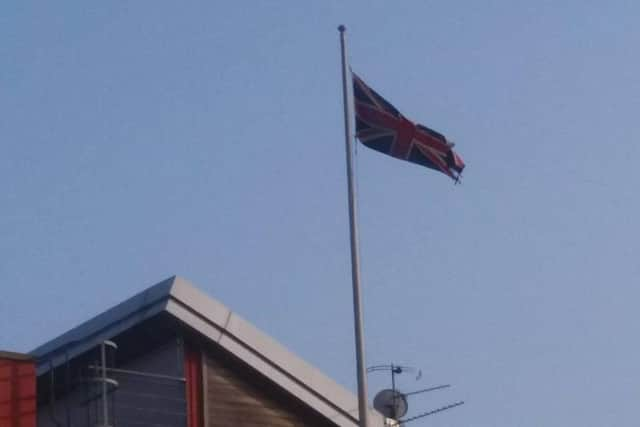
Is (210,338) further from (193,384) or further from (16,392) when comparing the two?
(16,392)

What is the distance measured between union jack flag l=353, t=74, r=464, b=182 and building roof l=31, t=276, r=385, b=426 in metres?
3.58

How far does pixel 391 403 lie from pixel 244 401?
6.37 meters

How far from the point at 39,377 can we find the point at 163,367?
1.87m

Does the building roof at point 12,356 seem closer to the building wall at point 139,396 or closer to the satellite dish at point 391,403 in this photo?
the building wall at point 139,396

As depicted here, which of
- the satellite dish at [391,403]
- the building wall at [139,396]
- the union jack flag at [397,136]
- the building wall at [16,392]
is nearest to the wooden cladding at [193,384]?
the building wall at [139,396]

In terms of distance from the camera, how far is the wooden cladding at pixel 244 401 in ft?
76.2

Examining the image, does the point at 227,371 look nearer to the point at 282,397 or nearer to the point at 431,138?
the point at 282,397

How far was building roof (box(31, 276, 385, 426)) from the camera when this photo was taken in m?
23.0

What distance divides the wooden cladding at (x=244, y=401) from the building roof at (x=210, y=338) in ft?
0.69

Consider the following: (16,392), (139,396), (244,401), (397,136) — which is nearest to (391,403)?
(244,401)

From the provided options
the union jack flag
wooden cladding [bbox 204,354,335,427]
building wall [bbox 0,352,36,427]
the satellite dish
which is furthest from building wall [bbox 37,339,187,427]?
the satellite dish

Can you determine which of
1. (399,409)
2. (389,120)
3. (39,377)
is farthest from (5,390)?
(399,409)

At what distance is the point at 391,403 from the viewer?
2934cm

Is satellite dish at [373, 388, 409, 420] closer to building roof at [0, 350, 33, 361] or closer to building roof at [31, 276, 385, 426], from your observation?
building roof at [31, 276, 385, 426]
